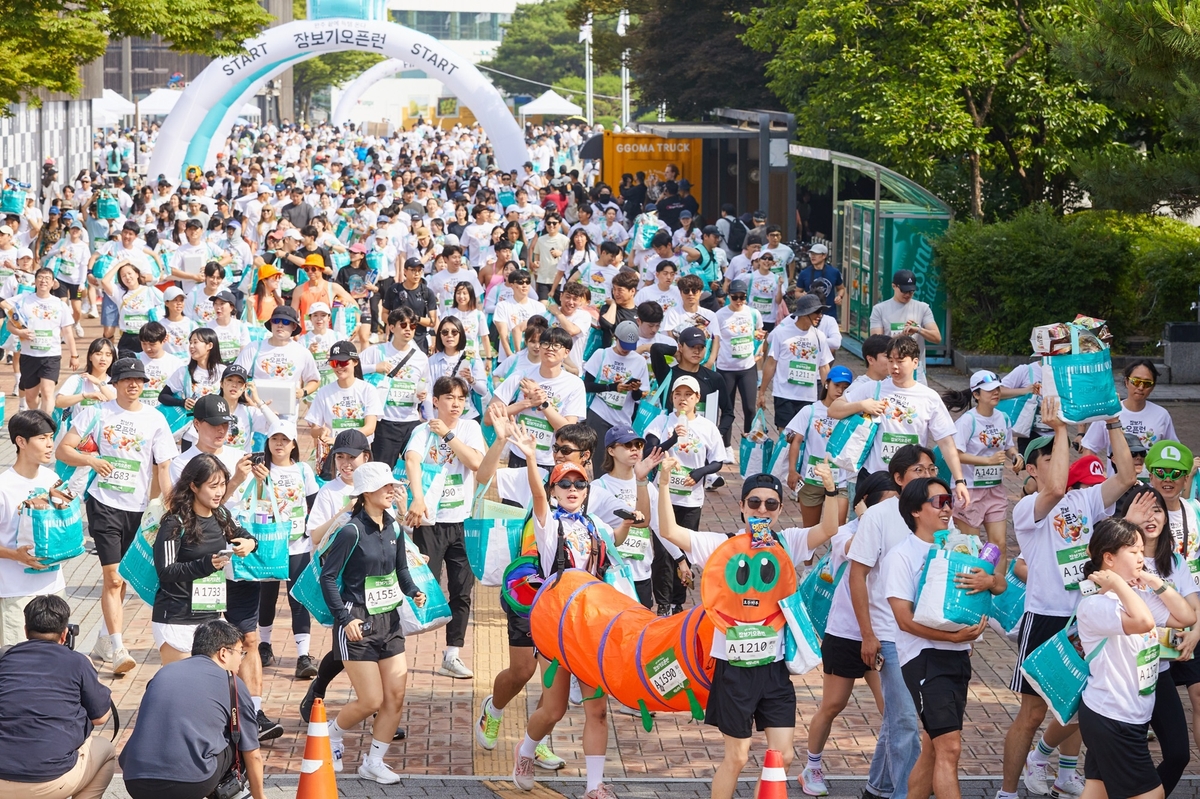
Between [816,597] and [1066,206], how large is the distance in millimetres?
18149

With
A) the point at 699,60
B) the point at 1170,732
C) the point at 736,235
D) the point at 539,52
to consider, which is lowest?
the point at 1170,732

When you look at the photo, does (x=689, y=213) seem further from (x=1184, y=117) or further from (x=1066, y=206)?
(x=1184, y=117)

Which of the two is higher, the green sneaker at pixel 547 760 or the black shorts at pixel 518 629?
the black shorts at pixel 518 629

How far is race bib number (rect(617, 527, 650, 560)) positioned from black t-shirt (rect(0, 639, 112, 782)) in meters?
2.78

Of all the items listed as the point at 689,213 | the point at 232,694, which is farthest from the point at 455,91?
the point at 232,694

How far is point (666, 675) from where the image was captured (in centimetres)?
686

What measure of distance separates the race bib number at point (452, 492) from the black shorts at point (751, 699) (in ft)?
9.54

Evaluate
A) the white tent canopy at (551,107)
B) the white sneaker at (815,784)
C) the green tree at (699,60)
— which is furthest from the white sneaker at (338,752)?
the white tent canopy at (551,107)

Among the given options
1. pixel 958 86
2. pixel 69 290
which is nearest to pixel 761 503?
pixel 69 290

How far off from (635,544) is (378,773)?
1.72 meters

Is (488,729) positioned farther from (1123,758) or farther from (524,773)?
(1123,758)

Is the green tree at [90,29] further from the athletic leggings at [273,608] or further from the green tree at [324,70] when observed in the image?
the green tree at [324,70]

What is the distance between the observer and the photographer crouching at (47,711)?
6.20m

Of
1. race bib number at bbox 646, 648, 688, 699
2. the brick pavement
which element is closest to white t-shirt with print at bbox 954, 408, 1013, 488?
the brick pavement
